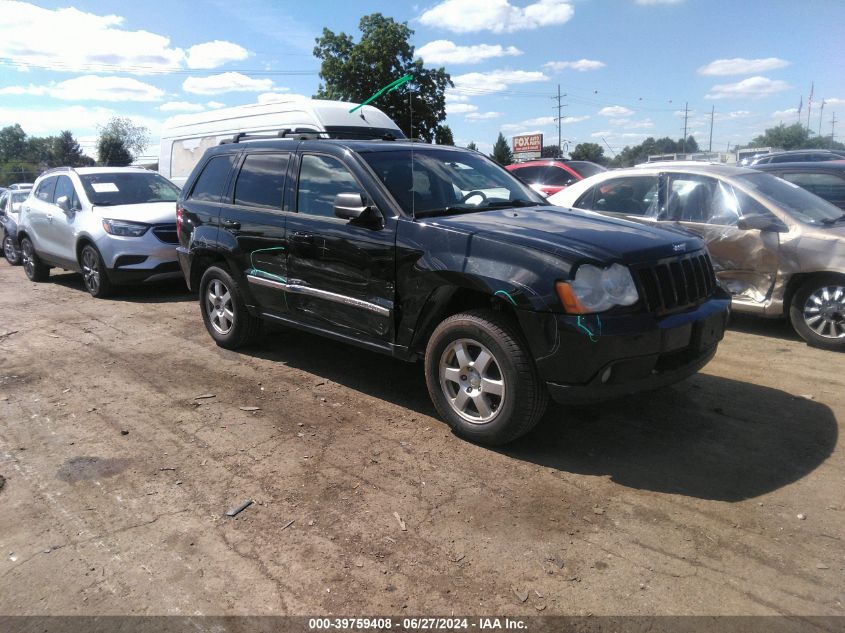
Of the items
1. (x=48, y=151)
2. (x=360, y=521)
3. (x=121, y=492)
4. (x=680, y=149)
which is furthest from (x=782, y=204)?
(x=48, y=151)

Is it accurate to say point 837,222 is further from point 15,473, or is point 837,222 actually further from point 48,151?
point 48,151

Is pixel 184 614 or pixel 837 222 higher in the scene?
pixel 837 222

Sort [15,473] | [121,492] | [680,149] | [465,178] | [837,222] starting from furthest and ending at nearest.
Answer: [680,149], [837,222], [465,178], [15,473], [121,492]

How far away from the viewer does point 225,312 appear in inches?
241

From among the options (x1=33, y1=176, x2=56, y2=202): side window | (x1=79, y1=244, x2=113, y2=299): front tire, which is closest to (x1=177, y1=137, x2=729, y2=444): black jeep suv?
(x1=79, y1=244, x2=113, y2=299): front tire

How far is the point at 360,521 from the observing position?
325 centimetres

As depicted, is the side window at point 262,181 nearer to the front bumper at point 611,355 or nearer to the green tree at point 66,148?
the front bumper at point 611,355

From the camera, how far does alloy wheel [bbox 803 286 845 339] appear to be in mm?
5691

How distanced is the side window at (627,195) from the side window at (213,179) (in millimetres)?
4015

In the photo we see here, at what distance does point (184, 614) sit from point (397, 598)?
87cm

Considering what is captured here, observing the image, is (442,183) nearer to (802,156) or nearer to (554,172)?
(554,172)

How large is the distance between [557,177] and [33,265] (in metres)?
10.2

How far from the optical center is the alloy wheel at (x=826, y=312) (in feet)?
18.7

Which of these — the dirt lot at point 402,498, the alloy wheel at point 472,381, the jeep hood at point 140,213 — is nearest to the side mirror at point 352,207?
the alloy wheel at point 472,381
